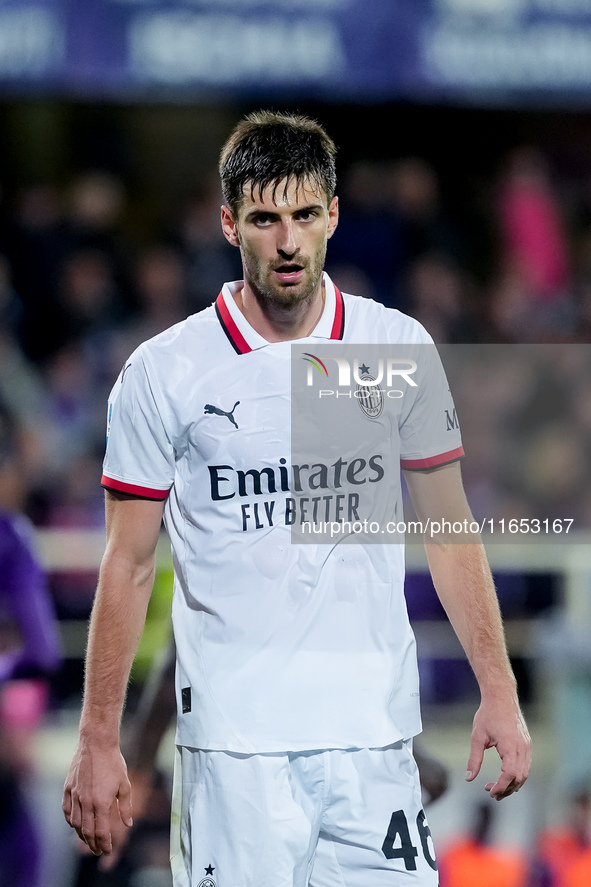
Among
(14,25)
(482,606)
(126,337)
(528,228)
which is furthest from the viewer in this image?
(528,228)

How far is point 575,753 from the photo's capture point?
3.48m

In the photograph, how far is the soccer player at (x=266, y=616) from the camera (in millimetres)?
2066

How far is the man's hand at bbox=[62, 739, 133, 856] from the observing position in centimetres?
204

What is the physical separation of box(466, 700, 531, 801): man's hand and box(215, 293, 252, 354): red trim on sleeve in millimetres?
814

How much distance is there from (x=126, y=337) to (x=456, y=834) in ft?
8.77

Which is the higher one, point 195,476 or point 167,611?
point 195,476

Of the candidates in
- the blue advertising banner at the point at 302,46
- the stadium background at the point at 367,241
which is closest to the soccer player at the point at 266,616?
the stadium background at the point at 367,241

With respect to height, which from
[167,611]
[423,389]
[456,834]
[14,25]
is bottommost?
[456,834]

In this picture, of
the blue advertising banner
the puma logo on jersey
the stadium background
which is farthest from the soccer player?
the blue advertising banner

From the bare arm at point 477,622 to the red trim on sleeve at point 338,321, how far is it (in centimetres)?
31

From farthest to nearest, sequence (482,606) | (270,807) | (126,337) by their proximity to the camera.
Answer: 1. (126,337)
2. (482,606)
3. (270,807)

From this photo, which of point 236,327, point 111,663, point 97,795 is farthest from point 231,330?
point 97,795

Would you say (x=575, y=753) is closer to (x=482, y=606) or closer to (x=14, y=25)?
(x=482, y=606)

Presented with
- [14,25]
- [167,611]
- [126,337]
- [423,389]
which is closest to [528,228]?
[126,337]
